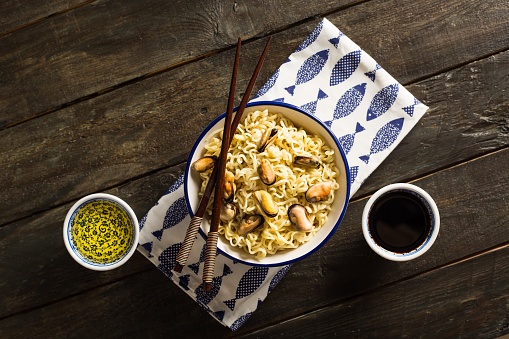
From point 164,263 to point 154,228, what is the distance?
10 centimetres

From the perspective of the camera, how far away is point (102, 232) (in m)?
1.16

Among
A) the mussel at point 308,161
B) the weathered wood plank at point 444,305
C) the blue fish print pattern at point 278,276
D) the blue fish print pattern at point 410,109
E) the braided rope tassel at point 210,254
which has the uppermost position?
the blue fish print pattern at point 410,109

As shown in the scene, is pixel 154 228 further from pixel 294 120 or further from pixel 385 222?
pixel 385 222

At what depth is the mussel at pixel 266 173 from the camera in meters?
0.98

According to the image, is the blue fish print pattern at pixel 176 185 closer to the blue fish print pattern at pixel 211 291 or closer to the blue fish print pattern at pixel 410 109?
the blue fish print pattern at pixel 211 291

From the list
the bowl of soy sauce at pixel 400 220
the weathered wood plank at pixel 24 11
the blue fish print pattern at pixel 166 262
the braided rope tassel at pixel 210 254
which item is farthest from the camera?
the weathered wood plank at pixel 24 11

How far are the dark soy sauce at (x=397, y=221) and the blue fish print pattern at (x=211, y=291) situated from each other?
1.36 ft

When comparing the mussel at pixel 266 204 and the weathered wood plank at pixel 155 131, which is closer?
the mussel at pixel 266 204

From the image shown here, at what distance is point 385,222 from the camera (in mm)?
1135

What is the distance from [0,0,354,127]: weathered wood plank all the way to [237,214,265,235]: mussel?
0.55 m

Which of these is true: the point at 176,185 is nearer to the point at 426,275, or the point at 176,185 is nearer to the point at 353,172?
the point at 353,172

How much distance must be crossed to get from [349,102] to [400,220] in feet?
1.14

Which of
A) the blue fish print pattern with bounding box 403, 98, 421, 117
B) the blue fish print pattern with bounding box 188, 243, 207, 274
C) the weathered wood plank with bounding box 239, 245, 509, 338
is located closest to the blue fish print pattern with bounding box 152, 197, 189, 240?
the blue fish print pattern with bounding box 188, 243, 207, 274

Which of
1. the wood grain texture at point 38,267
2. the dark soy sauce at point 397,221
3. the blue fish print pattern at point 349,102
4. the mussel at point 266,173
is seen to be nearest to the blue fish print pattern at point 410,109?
the blue fish print pattern at point 349,102
